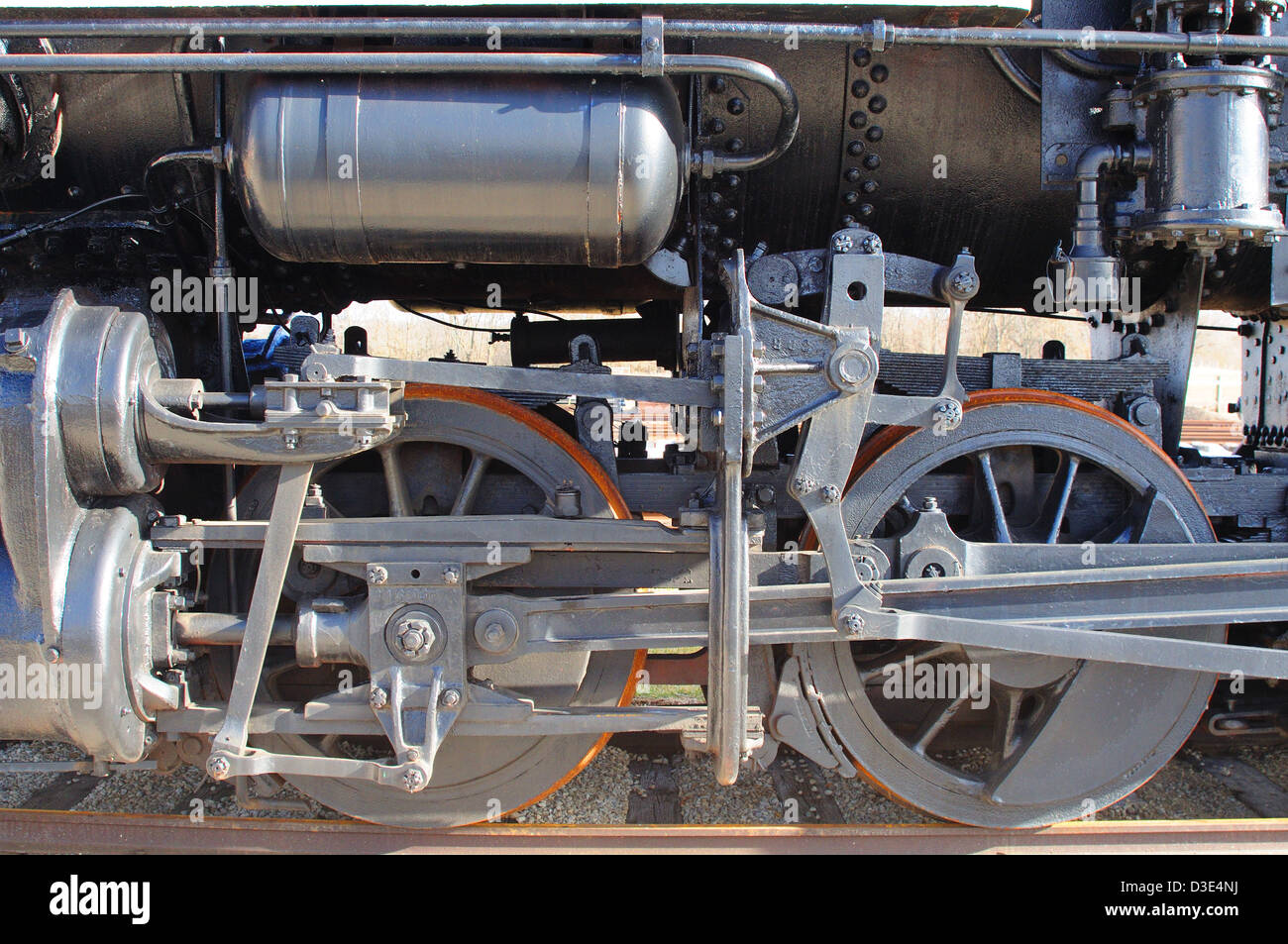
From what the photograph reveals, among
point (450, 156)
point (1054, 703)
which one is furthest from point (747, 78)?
point (1054, 703)

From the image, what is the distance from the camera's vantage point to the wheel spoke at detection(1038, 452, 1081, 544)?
270 centimetres

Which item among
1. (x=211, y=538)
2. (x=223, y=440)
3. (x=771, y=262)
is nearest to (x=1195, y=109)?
(x=771, y=262)

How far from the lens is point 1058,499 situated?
108 inches

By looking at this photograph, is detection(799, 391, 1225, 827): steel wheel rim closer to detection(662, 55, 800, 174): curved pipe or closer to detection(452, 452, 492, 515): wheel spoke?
detection(662, 55, 800, 174): curved pipe

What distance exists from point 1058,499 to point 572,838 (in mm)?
1831

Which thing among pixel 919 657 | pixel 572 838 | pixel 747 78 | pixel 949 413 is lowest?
pixel 572 838

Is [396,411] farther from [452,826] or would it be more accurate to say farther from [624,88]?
[452,826]

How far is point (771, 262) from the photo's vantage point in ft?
8.53

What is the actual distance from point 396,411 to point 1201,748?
3.24 meters

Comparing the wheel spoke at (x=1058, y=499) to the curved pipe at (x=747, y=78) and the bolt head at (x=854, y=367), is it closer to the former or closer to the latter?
the bolt head at (x=854, y=367)

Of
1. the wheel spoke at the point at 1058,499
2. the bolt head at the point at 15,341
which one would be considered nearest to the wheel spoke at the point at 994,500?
the wheel spoke at the point at 1058,499

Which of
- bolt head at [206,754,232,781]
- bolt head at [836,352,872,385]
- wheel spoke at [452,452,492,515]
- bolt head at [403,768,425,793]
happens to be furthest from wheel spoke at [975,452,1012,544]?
bolt head at [206,754,232,781]

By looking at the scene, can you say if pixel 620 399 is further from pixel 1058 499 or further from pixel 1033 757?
pixel 1033 757

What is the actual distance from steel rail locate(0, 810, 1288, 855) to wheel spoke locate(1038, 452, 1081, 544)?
93cm
